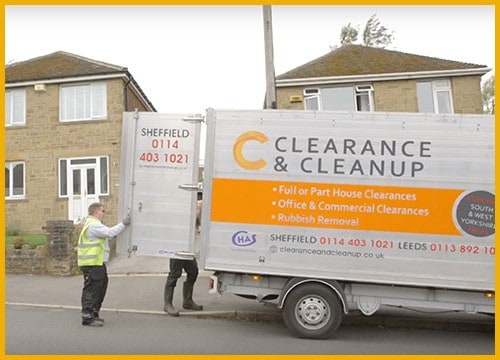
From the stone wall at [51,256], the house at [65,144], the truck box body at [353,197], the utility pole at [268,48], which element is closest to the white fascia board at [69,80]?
the house at [65,144]

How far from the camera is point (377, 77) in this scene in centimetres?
2034

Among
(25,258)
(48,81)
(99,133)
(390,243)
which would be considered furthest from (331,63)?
(390,243)

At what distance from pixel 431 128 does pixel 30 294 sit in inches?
292

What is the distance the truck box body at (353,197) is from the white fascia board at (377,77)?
46.8ft

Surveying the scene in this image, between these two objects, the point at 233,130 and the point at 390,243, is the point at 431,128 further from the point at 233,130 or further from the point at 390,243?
the point at 233,130

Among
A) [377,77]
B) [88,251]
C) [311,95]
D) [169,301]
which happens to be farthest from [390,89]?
[88,251]

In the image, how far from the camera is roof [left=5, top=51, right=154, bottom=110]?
19578 mm

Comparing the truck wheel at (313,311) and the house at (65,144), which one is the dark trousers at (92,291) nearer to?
the truck wheel at (313,311)

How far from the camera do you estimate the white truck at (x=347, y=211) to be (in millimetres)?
6312

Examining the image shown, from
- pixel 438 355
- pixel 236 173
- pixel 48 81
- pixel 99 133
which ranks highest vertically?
pixel 48 81

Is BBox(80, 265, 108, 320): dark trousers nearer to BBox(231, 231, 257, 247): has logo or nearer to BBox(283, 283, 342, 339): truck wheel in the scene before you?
BBox(231, 231, 257, 247): has logo

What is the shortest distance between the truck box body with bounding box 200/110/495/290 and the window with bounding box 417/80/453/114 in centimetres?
1493

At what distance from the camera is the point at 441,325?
754 cm

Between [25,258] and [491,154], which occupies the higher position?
[491,154]
